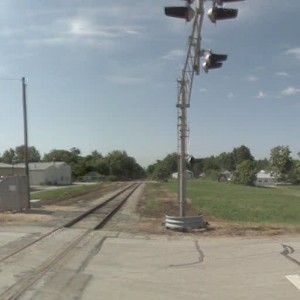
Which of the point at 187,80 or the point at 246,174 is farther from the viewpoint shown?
the point at 246,174

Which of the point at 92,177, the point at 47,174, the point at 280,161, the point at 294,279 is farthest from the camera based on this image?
the point at 92,177

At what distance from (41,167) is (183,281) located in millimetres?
118427

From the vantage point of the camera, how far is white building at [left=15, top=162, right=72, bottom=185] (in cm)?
12144

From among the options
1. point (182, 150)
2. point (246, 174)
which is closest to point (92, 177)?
point (246, 174)

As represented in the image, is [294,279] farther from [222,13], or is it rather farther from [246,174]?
[246,174]

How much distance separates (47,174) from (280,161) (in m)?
63.2

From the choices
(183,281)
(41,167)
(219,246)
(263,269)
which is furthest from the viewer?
(41,167)

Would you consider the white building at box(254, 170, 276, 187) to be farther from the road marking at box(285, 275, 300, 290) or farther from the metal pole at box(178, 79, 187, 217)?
the road marking at box(285, 275, 300, 290)

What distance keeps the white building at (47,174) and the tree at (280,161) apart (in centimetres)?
5658

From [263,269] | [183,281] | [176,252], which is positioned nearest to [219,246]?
[176,252]

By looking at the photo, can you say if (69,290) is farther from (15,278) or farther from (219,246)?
(219,246)

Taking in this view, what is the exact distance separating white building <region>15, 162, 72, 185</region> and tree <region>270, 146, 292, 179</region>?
186 ft

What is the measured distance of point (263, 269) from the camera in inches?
430

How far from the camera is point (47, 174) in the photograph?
123812mm
